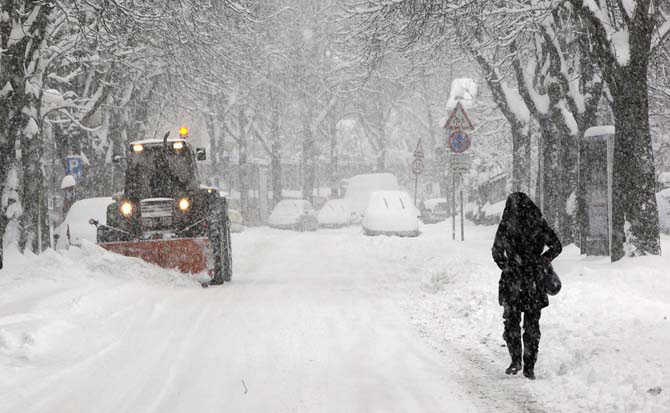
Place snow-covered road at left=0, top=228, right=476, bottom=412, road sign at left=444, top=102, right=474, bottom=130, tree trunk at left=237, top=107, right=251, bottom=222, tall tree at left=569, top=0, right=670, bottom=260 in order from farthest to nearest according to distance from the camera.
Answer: tree trunk at left=237, top=107, right=251, bottom=222, road sign at left=444, top=102, right=474, bottom=130, tall tree at left=569, top=0, right=670, bottom=260, snow-covered road at left=0, top=228, right=476, bottom=412

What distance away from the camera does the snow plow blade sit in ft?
43.0

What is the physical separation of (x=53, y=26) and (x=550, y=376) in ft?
50.7

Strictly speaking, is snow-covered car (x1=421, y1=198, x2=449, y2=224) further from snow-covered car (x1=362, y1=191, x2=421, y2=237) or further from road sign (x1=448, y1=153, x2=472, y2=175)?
road sign (x1=448, y1=153, x2=472, y2=175)

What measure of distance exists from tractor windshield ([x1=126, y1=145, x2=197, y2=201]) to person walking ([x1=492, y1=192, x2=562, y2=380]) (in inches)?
315

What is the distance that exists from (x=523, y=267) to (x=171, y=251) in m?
7.32

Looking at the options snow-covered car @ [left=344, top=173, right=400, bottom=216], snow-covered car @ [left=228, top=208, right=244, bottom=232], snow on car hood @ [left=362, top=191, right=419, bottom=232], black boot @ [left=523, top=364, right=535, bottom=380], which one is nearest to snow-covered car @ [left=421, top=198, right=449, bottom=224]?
snow-covered car @ [left=344, top=173, right=400, bottom=216]

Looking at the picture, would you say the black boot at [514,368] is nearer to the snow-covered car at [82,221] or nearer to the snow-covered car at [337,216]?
the snow-covered car at [82,221]

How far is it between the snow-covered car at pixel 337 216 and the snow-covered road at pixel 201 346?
21061 millimetres

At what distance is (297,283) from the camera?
14094mm

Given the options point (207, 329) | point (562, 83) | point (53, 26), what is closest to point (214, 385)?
point (207, 329)

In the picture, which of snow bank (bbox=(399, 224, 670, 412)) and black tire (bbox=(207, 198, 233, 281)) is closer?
snow bank (bbox=(399, 224, 670, 412))

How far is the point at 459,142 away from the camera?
1895 centimetres

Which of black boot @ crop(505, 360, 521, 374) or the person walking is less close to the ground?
the person walking

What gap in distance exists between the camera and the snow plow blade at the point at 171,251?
1309cm
